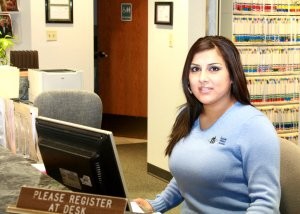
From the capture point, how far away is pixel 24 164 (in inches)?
95.6

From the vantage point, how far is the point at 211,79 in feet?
6.79

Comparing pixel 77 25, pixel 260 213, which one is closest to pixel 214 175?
pixel 260 213

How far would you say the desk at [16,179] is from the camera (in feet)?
6.37

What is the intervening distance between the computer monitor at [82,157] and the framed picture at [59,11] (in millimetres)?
5053

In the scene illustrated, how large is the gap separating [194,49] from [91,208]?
863 mm

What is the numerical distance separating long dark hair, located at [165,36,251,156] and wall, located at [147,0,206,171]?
8.92ft

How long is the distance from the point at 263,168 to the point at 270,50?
3.67 m

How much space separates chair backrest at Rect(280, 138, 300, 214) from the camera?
193cm

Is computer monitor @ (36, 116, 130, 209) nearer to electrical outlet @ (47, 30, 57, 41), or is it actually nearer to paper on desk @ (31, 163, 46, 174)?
paper on desk @ (31, 163, 46, 174)

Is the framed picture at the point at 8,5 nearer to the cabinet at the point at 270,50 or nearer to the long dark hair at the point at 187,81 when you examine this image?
the cabinet at the point at 270,50

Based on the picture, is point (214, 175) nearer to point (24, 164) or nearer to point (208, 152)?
point (208, 152)

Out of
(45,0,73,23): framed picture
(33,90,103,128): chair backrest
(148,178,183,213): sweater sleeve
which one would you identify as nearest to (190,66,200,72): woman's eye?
(148,178,183,213): sweater sleeve

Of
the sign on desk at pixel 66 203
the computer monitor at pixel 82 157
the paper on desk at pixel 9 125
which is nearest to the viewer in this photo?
the sign on desk at pixel 66 203

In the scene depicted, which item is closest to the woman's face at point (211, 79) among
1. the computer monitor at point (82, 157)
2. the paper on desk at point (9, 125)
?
the computer monitor at point (82, 157)
